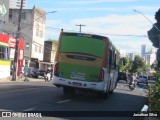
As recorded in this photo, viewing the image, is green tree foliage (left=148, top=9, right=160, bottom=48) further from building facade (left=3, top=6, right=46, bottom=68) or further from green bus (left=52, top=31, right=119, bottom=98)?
green bus (left=52, top=31, right=119, bottom=98)

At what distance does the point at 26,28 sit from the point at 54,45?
16.8 metres

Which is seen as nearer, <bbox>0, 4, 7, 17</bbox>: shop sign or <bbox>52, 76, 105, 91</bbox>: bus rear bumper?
<bbox>52, 76, 105, 91</bbox>: bus rear bumper

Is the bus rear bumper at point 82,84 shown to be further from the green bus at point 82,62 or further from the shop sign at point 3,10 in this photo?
the shop sign at point 3,10

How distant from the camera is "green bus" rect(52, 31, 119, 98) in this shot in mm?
20266

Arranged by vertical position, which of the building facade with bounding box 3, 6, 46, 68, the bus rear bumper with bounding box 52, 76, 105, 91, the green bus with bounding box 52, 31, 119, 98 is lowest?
the bus rear bumper with bounding box 52, 76, 105, 91

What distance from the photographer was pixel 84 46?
813 inches

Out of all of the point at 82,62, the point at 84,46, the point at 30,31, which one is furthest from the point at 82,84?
the point at 30,31

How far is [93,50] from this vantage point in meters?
20.6

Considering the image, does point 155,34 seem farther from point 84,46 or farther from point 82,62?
point 82,62

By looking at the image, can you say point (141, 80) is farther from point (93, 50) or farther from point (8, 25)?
point (93, 50)

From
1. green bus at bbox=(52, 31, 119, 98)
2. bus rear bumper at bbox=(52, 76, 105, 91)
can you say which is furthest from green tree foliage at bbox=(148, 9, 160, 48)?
bus rear bumper at bbox=(52, 76, 105, 91)

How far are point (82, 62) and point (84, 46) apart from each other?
824 millimetres

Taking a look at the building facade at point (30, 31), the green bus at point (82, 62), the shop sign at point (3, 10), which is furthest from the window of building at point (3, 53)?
the green bus at point (82, 62)

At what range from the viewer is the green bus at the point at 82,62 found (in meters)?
20.3
